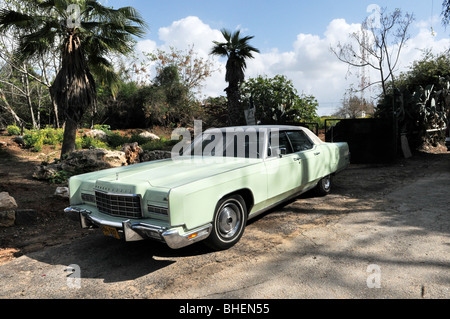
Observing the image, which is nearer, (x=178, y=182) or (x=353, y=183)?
(x=178, y=182)

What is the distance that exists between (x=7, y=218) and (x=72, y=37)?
7.06 meters

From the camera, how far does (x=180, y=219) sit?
3.03 metres

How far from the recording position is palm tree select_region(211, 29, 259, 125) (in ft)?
50.9

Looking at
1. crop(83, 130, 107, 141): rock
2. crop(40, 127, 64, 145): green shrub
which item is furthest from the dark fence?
crop(40, 127, 64, 145): green shrub

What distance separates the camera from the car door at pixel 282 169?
14.0 ft

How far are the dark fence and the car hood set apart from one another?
738 cm

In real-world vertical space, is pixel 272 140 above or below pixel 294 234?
above

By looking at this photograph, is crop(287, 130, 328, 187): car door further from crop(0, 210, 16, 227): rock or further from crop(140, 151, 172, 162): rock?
crop(140, 151, 172, 162): rock

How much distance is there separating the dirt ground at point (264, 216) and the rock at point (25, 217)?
0.09 meters

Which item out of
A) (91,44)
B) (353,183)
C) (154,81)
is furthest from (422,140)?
(154,81)

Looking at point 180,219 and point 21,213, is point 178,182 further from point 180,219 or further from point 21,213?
point 21,213
